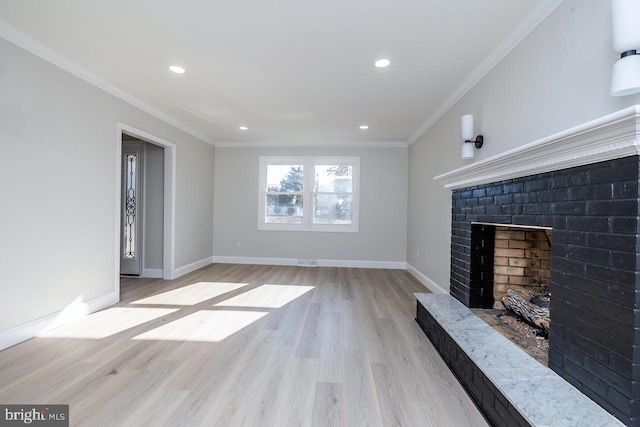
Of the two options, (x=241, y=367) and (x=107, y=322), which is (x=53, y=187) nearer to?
(x=107, y=322)

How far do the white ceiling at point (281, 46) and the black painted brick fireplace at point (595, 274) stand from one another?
1225mm

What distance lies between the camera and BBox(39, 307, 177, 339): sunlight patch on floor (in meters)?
2.46

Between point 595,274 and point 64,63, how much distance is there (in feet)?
13.1

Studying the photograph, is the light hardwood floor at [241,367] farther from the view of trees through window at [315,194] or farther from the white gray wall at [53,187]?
the view of trees through window at [315,194]

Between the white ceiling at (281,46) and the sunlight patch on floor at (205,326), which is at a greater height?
the white ceiling at (281,46)

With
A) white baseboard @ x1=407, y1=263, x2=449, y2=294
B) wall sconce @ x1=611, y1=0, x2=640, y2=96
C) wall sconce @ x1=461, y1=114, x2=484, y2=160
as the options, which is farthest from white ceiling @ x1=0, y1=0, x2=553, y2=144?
white baseboard @ x1=407, y1=263, x2=449, y2=294

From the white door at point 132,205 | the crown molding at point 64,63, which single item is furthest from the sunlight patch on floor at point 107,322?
the crown molding at point 64,63

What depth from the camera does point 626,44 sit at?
1.19 metres

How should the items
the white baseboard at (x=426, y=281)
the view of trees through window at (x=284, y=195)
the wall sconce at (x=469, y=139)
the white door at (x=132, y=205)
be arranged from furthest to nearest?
the view of trees through window at (x=284, y=195)
the white door at (x=132, y=205)
the white baseboard at (x=426, y=281)
the wall sconce at (x=469, y=139)

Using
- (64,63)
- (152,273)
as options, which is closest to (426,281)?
(152,273)

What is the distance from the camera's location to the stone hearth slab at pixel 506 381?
1134 mm

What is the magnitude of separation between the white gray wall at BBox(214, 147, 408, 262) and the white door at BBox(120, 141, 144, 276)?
145 cm

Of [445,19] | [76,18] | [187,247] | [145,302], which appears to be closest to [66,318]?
[145,302]

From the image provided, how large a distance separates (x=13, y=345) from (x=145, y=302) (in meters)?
1.14
